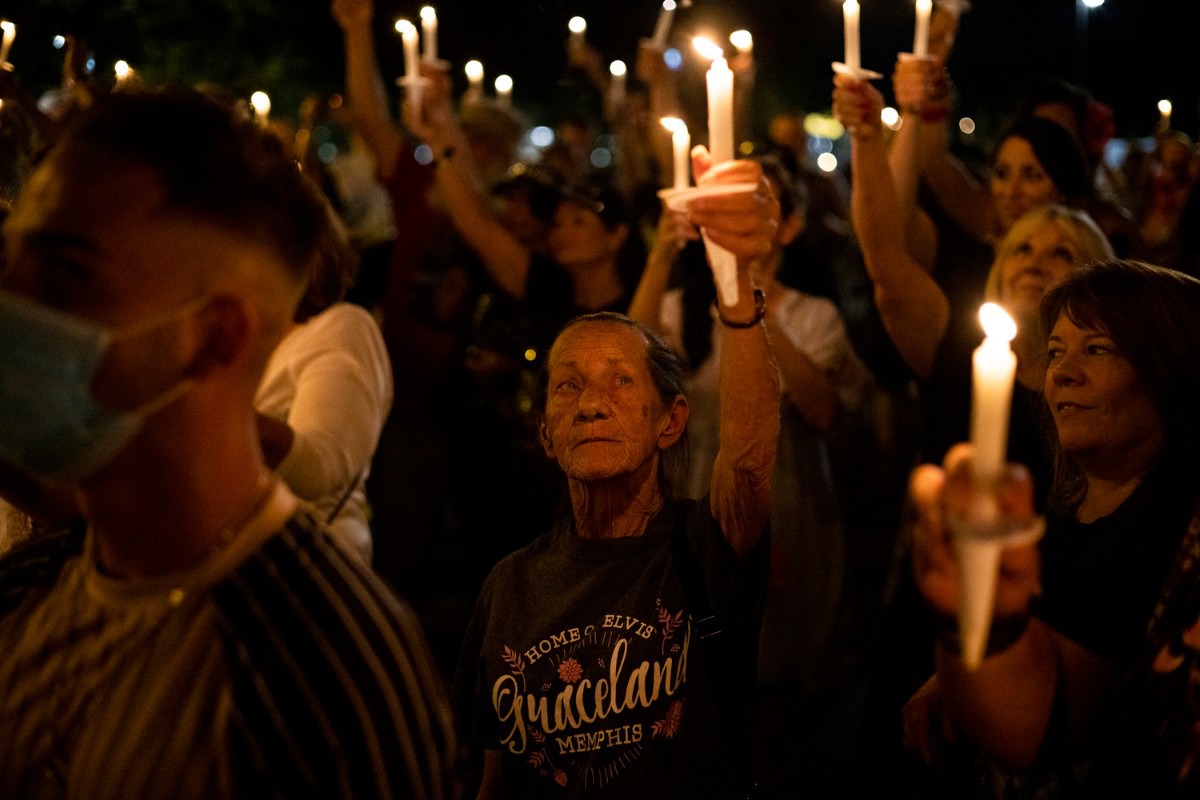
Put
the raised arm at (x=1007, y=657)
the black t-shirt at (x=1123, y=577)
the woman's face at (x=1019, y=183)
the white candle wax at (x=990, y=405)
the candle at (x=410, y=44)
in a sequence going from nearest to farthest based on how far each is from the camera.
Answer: the white candle wax at (x=990, y=405) < the raised arm at (x=1007, y=657) < the black t-shirt at (x=1123, y=577) < the woman's face at (x=1019, y=183) < the candle at (x=410, y=44)

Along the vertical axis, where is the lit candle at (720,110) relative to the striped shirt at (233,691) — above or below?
above

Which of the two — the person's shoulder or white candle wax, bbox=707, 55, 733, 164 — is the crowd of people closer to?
the person's shoulder

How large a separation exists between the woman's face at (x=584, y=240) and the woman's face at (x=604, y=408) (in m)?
2.03

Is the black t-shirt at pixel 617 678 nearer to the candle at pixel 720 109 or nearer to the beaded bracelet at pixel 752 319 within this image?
the beaded bracelet at pixel 752 319

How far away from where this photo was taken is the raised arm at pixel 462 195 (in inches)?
208

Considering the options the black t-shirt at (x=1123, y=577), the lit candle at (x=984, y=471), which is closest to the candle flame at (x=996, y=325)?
the lit candle at (x=984, y=471)

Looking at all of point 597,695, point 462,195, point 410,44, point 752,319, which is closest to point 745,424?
point 752,319

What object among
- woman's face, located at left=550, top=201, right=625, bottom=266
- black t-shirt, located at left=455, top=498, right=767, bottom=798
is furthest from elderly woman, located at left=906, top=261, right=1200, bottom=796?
woman's face, located at left=550, top=201, right=625, bottom=266

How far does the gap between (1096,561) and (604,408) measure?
3.52ft

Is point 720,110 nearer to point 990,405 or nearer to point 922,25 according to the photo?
point 990,405

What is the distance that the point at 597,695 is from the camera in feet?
8.29

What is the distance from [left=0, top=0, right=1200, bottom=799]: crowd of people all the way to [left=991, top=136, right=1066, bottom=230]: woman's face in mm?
17

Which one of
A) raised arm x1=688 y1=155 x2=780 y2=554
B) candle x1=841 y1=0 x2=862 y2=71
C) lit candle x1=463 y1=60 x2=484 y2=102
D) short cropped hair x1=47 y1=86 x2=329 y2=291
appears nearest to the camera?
short cropped hair x1=47 y1=86 x2=329 y2=291

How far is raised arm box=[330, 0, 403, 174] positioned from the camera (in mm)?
5832
